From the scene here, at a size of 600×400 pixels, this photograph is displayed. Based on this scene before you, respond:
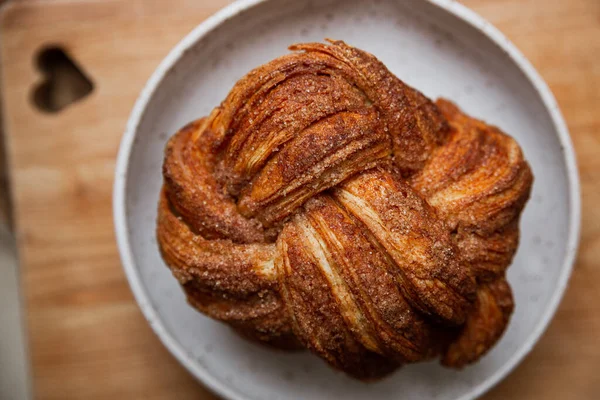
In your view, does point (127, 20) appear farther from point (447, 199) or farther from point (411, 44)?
point (447, 199)

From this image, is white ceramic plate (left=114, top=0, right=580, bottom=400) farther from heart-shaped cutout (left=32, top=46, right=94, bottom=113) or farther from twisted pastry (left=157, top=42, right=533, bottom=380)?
heart-shaped cutout (left=32, top=46, right=94, bottom=113)

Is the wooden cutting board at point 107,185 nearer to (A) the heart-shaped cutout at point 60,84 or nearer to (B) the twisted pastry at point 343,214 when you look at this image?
(A) the heart-shaped cutout at point 60,84

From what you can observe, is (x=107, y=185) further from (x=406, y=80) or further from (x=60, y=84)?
(x=406, y=80)

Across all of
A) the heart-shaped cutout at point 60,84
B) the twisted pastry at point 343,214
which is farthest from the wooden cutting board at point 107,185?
the twisted pastry at point 343,214

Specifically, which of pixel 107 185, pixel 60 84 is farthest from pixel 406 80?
pixel 60 84

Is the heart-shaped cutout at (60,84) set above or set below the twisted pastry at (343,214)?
below

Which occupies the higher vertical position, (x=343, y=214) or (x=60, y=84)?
(x=343, y=214)
